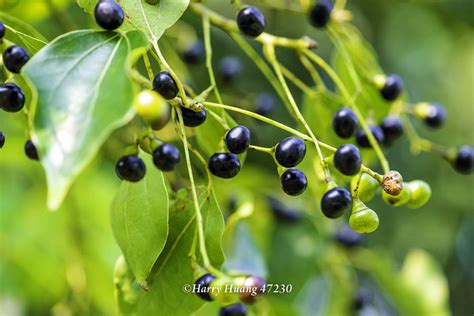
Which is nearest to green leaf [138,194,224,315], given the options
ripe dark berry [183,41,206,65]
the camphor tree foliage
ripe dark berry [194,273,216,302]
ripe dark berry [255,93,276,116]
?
the camphor tree foliage

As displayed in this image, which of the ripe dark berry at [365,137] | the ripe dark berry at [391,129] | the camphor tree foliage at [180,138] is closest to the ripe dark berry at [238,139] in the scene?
the camphor tree foliage at [180,138]

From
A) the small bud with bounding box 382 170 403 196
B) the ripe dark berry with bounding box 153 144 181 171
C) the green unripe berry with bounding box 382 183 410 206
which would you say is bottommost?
the green unripe berry with bounding box 382 183 410 206

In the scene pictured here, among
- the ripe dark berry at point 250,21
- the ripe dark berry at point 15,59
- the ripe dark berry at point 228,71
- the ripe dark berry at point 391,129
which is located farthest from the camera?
the ripe dark berry at point 228,71

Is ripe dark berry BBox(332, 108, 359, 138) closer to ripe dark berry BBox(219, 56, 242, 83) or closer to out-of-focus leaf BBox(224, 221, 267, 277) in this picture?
out-of-focus leaf BBox(224, 221, 267, 277)

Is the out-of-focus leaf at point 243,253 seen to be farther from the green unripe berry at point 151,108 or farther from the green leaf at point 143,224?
the green unripe berry at point 151,108

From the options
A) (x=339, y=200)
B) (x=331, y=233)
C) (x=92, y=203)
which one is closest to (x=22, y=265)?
(x=92, y=203)

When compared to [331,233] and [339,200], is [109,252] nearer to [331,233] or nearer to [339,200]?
[331,233]

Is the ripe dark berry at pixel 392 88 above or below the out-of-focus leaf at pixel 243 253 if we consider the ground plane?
above
